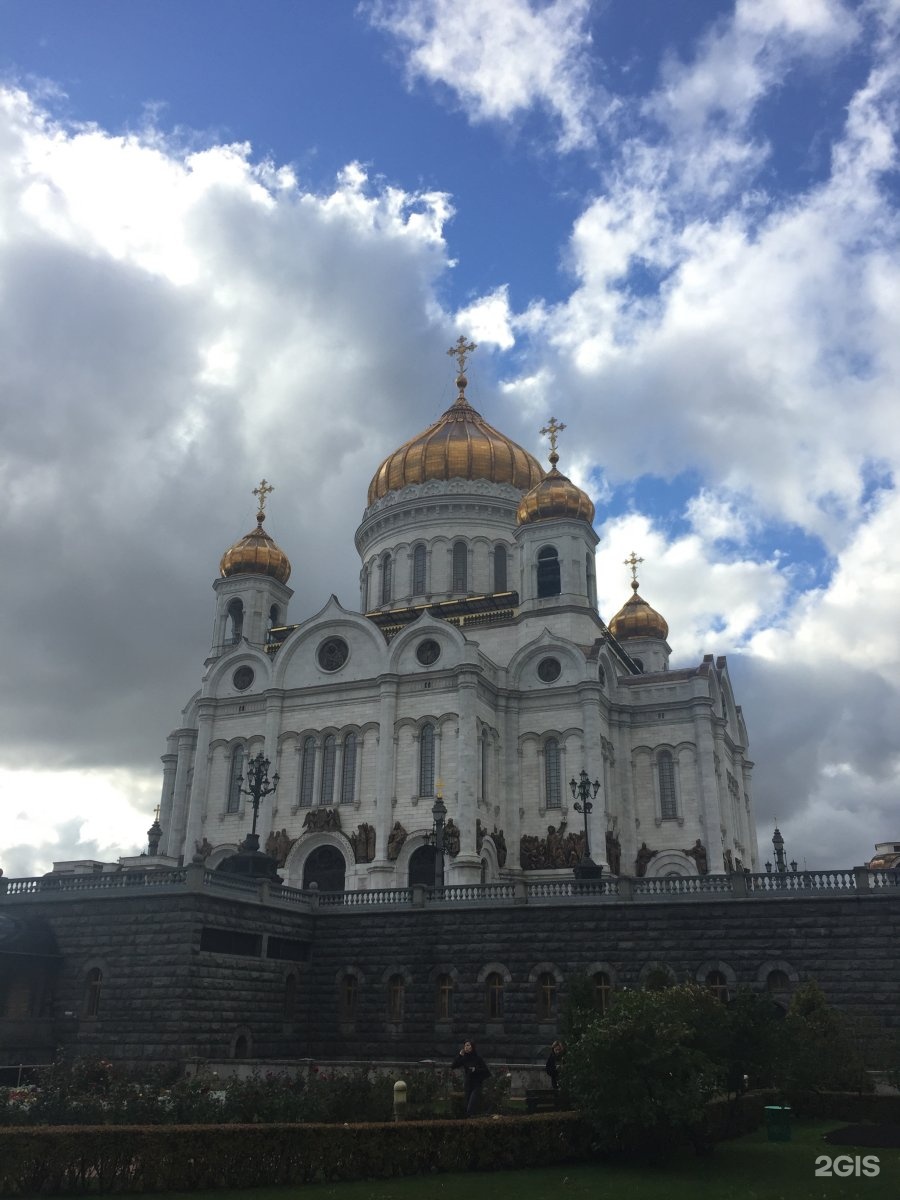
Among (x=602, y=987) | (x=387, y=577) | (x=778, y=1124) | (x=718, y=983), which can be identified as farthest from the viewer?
(x=387, y=577)

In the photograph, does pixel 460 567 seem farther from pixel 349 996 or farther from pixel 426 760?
pixel 349 996

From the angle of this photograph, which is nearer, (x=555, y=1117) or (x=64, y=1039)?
(x=555, y=1117)

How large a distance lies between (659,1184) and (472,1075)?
4.07m

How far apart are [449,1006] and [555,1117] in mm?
14887

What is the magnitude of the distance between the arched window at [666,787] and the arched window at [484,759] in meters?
8.12

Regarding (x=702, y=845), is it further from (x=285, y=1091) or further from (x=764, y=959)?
(x=285, y=1091)

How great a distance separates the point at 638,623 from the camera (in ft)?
198

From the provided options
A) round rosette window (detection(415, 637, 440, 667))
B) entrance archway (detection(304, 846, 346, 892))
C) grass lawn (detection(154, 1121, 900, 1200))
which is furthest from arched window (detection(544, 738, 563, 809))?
grass lawn (detection(154, 1121, 900, 1200))

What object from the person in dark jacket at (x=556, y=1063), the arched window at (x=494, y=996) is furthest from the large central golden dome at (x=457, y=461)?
the person in dark jacket at (x=556, y=1063)

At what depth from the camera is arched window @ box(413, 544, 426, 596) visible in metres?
52.3

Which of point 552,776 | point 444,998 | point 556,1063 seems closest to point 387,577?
point 552,776

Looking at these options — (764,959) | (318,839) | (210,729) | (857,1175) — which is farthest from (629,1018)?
(210,729)

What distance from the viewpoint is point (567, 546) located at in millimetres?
46594

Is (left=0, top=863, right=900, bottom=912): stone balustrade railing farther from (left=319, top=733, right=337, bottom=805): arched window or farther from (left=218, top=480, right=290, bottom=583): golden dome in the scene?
(left=218, top=480, right=290, bottom=583): golden dome
